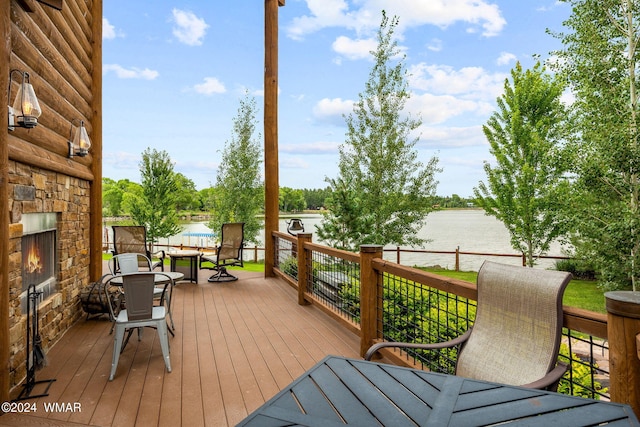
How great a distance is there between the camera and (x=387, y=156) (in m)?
11.9

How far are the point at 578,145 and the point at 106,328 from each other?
10156 millimetres

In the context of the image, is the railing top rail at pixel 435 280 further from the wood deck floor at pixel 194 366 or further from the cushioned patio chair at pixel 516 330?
the wood deck floor at pixel 194 366

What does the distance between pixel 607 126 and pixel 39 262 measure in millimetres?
10370

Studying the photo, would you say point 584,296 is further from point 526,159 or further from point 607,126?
point 607,126

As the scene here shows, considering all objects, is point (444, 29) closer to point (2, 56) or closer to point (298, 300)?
point (298, 300)

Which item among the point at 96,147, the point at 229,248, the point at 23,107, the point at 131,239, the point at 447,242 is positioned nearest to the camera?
the point at 23,107

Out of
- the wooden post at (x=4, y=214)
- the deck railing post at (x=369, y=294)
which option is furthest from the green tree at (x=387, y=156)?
the wooden post at (x=4, y=214)

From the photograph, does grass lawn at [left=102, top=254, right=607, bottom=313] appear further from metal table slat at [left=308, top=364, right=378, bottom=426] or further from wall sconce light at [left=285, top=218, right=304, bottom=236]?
metal table slat at [left=308, top=364, right=378, bottom=426]

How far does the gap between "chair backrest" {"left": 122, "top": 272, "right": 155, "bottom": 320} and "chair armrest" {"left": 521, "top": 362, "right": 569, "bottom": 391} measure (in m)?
2.82

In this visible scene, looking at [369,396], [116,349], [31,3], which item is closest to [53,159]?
[31,3]

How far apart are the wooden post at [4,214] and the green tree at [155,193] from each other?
1087 centimetres

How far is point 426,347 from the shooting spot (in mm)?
2143

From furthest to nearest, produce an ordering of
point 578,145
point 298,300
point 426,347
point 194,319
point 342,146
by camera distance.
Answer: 1. point 342,146
2. point 578,145
3. point 298,300
4. point 194,319
5. point 426,347

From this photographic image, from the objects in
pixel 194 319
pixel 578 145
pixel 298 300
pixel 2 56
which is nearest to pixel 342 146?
pixel 578 145
